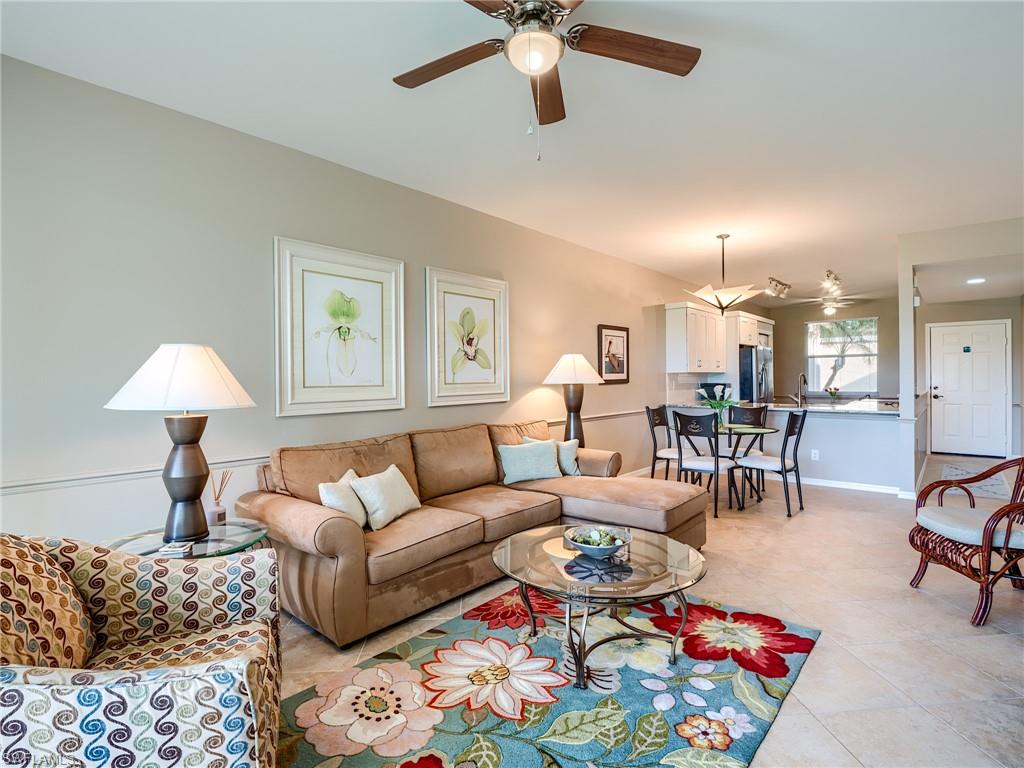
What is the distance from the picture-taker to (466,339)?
407 centimetres

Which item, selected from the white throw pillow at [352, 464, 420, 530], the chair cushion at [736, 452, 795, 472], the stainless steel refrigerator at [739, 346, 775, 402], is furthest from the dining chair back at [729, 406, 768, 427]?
the white throw pillow at [352, 464, 420, 530]

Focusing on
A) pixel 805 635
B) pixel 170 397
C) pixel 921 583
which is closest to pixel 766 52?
pixel 805 635

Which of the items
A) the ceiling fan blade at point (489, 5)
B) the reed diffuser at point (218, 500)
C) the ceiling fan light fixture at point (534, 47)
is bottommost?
the reed diffuser at point (218, 500)

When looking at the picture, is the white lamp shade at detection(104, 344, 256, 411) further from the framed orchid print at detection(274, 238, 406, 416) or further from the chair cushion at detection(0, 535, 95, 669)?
the framed orchid print at detection(274, 238, 406, 416)

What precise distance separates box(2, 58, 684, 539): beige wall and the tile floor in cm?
114

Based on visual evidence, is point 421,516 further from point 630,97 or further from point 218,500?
point 630,97

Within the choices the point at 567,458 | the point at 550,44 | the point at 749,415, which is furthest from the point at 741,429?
the point at 550,44

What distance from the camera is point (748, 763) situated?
1.63 metres

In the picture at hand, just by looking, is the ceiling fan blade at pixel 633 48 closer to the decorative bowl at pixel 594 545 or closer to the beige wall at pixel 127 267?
the decorative bowl at pixel 594 545

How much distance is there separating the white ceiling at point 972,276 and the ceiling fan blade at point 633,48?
466cm

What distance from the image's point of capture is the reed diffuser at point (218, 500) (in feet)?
8.02

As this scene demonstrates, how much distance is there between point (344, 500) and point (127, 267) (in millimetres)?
1542

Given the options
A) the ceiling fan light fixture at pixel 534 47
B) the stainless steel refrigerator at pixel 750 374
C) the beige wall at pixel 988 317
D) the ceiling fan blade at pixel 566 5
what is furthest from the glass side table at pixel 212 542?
the beige wall at pixel 988 317

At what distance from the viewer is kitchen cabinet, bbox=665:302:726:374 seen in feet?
21.2
